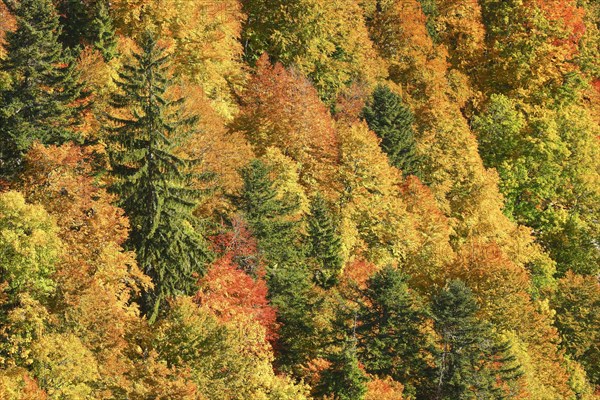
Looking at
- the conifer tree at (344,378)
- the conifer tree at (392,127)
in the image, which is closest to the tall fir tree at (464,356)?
the conifer tree at (344,378)

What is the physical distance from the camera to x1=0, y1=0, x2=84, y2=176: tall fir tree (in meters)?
43.2

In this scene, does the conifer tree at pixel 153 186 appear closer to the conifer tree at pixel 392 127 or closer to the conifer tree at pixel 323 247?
the conifer tree at pixel 323 247

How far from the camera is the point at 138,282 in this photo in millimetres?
41594

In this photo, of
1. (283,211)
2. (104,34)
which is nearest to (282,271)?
(283,211)

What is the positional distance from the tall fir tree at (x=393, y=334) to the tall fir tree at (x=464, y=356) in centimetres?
119

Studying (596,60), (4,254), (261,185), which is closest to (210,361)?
(4,254)

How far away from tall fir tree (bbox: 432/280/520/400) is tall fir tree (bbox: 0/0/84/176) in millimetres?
24016

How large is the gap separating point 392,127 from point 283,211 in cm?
2106

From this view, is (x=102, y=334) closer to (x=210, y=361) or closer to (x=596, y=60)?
(x=210, y=361)

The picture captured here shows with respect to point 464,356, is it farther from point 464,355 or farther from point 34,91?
point 34,91

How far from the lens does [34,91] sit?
45.9 metres

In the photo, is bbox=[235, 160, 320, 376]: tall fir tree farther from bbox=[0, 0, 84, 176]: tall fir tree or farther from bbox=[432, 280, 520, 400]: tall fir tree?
bbox=[0, 0, 84, 176]: tall fir tree

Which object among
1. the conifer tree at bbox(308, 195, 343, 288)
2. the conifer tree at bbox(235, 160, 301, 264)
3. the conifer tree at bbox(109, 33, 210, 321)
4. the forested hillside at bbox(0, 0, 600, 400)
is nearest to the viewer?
the forested hillside at bbox(0, 0, 600, 400)

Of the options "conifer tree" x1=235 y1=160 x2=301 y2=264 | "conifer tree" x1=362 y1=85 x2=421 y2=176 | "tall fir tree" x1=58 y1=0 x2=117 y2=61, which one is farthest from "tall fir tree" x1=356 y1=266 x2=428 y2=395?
"tall fir tree" x1=58 y1=0 x2=117 y2=61
